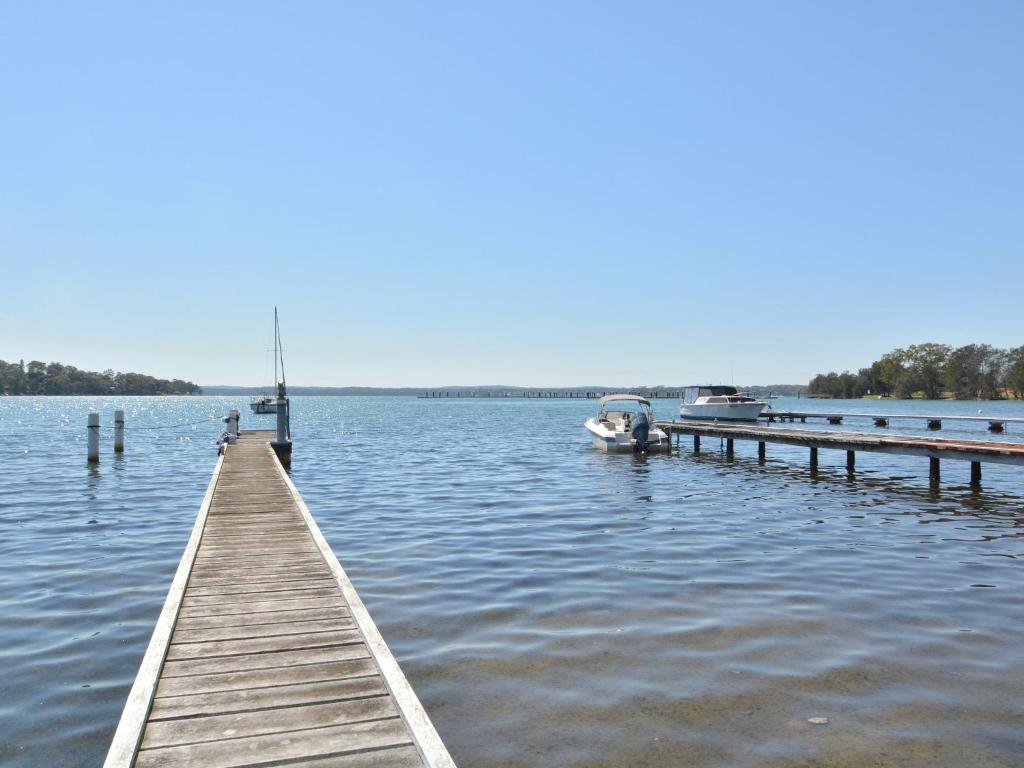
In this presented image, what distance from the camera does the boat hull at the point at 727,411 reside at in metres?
54.9

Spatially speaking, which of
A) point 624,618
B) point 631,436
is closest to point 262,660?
point 624,618

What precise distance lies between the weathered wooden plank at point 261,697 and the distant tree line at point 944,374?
15177 centimetres

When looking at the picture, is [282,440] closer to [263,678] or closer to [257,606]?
Answer: [257,606]

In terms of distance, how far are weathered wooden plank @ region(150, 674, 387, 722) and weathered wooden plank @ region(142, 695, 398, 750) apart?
0.07m

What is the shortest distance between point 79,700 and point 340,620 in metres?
2.23

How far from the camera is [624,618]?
8414mm

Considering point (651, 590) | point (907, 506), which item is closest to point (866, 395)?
point (907, 506)

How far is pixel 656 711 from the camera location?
19.5 feet

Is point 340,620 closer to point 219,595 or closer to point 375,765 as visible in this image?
point 219,595

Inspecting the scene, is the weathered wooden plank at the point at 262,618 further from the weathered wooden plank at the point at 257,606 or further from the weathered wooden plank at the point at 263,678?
the weathered wooden plank at the point at 263,678

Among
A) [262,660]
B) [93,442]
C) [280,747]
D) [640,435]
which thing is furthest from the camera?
[640,435]

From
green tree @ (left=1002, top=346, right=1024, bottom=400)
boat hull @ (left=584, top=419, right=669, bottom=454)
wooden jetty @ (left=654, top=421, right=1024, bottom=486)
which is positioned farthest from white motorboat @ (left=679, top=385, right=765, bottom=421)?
green tree @ (left=1002, top=346, right=1024, bottom=400)

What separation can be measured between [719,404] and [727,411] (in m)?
1.06

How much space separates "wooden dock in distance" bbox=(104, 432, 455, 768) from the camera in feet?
13.7
